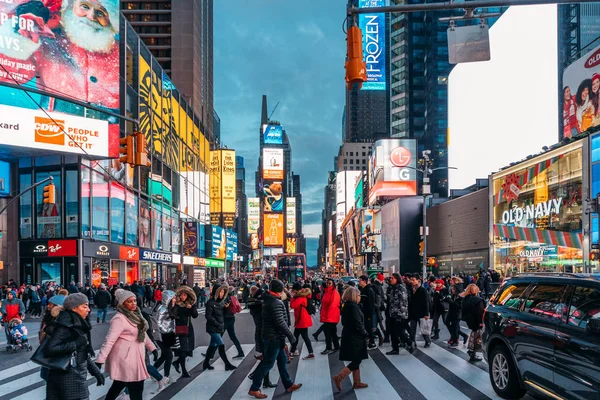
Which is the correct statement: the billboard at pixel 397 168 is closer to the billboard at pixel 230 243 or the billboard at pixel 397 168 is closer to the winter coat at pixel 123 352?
the billboard at pixel 230 243

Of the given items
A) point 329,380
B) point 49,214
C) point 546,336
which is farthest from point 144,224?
point 546,336

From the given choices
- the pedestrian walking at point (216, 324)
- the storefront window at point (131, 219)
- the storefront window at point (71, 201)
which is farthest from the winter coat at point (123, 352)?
the storefront window at point (131, 219)

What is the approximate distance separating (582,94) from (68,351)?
43.9 meters

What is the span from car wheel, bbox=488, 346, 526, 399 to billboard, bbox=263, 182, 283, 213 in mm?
119047

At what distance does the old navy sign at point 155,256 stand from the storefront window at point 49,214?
9.63 metres

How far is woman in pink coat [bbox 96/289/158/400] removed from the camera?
6.71 metres

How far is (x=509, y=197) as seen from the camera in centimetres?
4997

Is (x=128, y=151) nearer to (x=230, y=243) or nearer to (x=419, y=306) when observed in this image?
(x=419, y=306)

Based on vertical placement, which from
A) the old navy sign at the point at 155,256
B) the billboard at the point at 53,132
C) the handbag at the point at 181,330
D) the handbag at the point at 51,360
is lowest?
the old navy sign at the point at 155,256

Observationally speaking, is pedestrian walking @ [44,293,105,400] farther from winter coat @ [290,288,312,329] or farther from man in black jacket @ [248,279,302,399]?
winter coat @ [290,288,312,329]

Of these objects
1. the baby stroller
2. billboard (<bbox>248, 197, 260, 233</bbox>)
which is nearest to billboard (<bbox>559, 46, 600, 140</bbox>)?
the baby stroller

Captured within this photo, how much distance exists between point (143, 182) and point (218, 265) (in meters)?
33.7

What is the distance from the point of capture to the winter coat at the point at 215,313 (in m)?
11.1

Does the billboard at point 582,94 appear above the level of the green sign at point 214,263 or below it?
above
